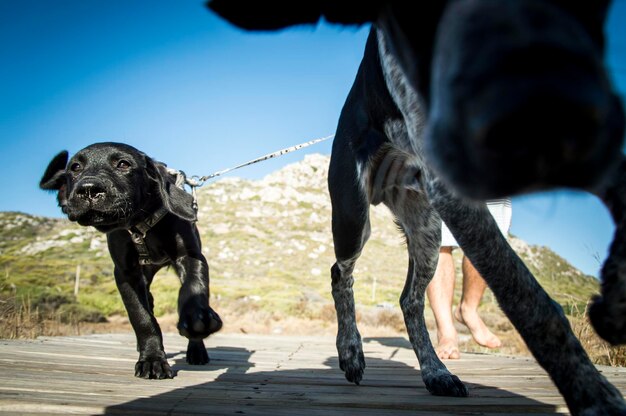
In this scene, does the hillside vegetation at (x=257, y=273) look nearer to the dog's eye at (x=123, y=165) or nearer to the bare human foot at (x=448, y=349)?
the bare human foot at (x=448, y=349)

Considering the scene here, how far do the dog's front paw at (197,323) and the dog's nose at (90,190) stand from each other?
979mm

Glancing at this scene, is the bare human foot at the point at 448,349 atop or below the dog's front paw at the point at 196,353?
below

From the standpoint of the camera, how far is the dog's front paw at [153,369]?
3201 mm

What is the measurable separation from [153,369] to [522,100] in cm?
303

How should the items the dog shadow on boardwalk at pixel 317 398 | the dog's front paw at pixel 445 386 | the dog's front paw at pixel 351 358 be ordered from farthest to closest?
the dog's front paw at pixel 351 358 < the dog's front paw at pixel 445 386 < the dog shadow on boardwalk at pixel 317 398

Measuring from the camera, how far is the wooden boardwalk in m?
2.10

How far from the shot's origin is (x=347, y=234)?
3.32 metres

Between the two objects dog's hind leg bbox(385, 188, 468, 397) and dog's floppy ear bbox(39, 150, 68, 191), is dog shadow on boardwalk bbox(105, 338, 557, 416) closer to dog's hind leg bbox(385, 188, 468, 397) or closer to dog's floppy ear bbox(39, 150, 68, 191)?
dog's hind leg bbox(385, 188, 468, 397)

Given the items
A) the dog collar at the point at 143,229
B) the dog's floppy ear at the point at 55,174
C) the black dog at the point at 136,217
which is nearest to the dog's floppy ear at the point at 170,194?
the black dog at the point at 136,217

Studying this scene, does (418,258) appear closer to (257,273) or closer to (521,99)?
(521,99)

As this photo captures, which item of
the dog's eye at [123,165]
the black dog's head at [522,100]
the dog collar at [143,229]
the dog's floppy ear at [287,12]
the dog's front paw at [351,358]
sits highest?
the dog's eye at [123,165]

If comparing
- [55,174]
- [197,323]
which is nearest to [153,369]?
[197,323]

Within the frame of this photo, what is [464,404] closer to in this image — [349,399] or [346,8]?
[349,399]

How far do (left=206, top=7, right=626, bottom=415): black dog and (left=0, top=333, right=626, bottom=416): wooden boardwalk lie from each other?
0.88 feet
